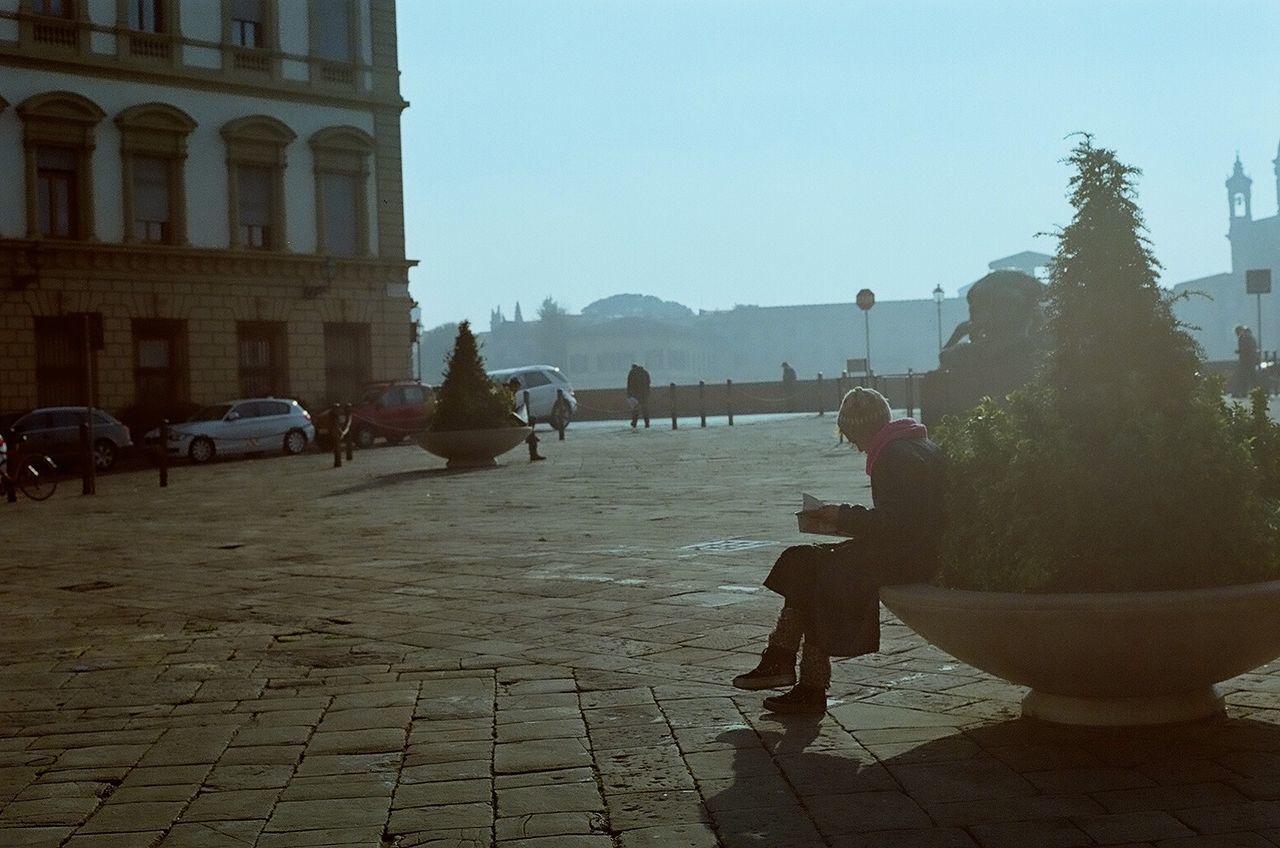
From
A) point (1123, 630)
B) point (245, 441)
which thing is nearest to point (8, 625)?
point (1123, 630)

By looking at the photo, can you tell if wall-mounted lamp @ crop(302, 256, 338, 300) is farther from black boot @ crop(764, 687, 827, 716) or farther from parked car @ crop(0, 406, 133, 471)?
black boot @ crop(764, 687, 827, 716)

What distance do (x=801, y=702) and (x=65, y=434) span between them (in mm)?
25651

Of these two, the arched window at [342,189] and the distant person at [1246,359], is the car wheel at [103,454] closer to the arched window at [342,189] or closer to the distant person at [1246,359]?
the arched window at [342,189]

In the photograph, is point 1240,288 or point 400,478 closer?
point 400,478

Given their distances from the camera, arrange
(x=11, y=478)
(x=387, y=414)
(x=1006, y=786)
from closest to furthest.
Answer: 1. (x=1006, y=786)
2. (x=11, y=478)
3. (x=387, y=414)

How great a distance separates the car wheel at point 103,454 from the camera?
29.5 m

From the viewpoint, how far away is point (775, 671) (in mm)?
5852

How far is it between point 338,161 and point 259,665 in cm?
3317

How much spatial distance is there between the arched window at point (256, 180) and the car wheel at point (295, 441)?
5.79 m

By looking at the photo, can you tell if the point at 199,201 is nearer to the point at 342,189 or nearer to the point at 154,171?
the point at 154,171

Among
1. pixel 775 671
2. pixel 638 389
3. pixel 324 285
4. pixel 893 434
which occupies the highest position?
pixel 324 285

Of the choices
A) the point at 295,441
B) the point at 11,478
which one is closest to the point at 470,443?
the point at 11,478

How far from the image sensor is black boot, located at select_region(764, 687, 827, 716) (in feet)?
18.2

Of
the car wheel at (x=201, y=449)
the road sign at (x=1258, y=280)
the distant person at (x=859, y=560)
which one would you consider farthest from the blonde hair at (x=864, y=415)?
the road sign at (x=1258, y=280)
